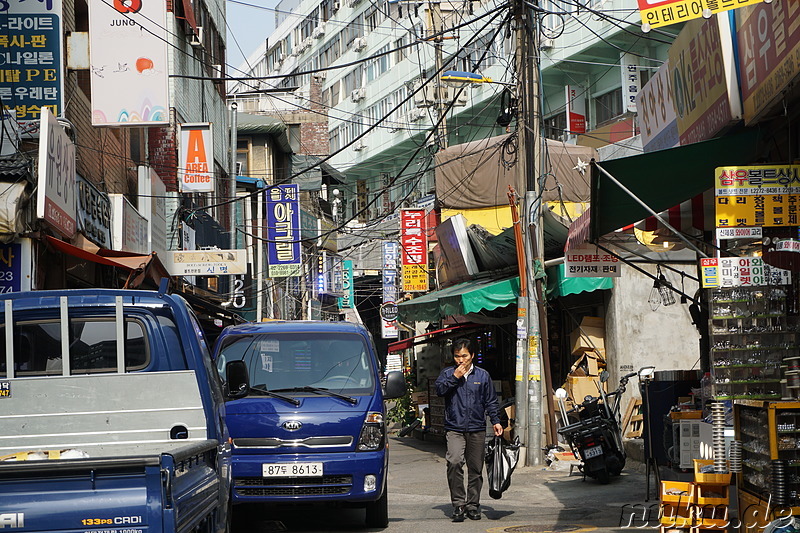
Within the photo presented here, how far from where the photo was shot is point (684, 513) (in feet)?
27.7

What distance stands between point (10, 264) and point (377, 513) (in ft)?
18.9

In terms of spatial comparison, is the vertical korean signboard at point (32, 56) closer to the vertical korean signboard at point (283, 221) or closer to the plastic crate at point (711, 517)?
the plastic crate at point (711, 517)

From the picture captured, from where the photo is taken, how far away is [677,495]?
8.41m

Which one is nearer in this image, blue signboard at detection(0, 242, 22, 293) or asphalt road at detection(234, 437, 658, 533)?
asphalt road at detection(234, 437, 658, 533)

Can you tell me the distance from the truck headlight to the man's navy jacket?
40.4 inches

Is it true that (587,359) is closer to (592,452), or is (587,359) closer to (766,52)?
(592,452)

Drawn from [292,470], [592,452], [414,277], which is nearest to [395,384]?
[292,470]

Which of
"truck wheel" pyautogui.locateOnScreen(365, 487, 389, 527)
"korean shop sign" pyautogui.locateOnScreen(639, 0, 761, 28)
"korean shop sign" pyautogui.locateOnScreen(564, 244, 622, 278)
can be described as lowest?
"truck wheel" pyautogui.locateOnScreen(365, 487, 389, 527)

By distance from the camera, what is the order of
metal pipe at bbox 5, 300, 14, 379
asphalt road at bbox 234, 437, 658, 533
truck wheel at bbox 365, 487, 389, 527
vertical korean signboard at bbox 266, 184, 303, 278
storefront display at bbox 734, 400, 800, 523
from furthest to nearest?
1. vertical korean signboard at bbox 266, 184, 303, 278
2. asphalt road at bbox 234, 437, 658, 533
3. truck wheel at bbox 365, 487, 389, 527
4. storefront display at bbox 734, 400, 800, 523
5. metal pipe at bbox 5, 300, 14, 379

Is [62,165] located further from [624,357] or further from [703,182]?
[624,357]

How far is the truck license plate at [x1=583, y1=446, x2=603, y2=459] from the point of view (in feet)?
44.6

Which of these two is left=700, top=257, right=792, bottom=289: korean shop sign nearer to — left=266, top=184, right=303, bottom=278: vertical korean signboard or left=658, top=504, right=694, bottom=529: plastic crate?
left=658, top=504, right=694, bottom=529: plastic crate

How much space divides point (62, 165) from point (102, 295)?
6.89m

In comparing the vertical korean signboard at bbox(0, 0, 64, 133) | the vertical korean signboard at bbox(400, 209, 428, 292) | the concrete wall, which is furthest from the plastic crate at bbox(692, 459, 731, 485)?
the vertical korean signboard at bbox(400, 209, 428, 292)
